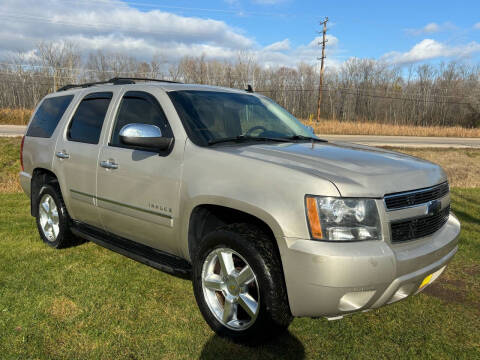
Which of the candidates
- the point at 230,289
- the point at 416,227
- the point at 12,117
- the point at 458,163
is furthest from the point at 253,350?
the point at 12,117

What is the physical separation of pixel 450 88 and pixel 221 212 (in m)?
75.7

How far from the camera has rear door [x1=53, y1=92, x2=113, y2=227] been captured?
394 centimetres

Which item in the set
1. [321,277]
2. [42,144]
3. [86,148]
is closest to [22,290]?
[86,148]

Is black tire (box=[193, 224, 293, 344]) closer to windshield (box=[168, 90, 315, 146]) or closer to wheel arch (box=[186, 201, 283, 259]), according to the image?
wheel arch (box=[186, 201, 283, 259])

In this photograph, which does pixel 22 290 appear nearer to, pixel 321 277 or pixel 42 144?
pixel 42 144

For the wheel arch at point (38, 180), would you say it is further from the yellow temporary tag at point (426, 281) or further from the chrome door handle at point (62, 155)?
the yellow temporary tag at point (426, 281)

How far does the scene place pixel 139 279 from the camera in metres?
3.91

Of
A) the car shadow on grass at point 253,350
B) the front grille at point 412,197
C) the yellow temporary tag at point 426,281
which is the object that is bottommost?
the car shadow on grass at point 253,350

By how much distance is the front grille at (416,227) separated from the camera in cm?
242

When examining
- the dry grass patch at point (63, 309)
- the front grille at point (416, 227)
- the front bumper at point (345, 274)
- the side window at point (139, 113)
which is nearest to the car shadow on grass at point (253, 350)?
the front bumper at point (345, 274)

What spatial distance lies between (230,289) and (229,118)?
61.9 inches

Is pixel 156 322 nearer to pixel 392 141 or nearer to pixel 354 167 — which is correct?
pixel 354 167

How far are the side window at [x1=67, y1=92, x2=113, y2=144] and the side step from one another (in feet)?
3.16

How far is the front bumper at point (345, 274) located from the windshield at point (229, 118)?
1.28m
